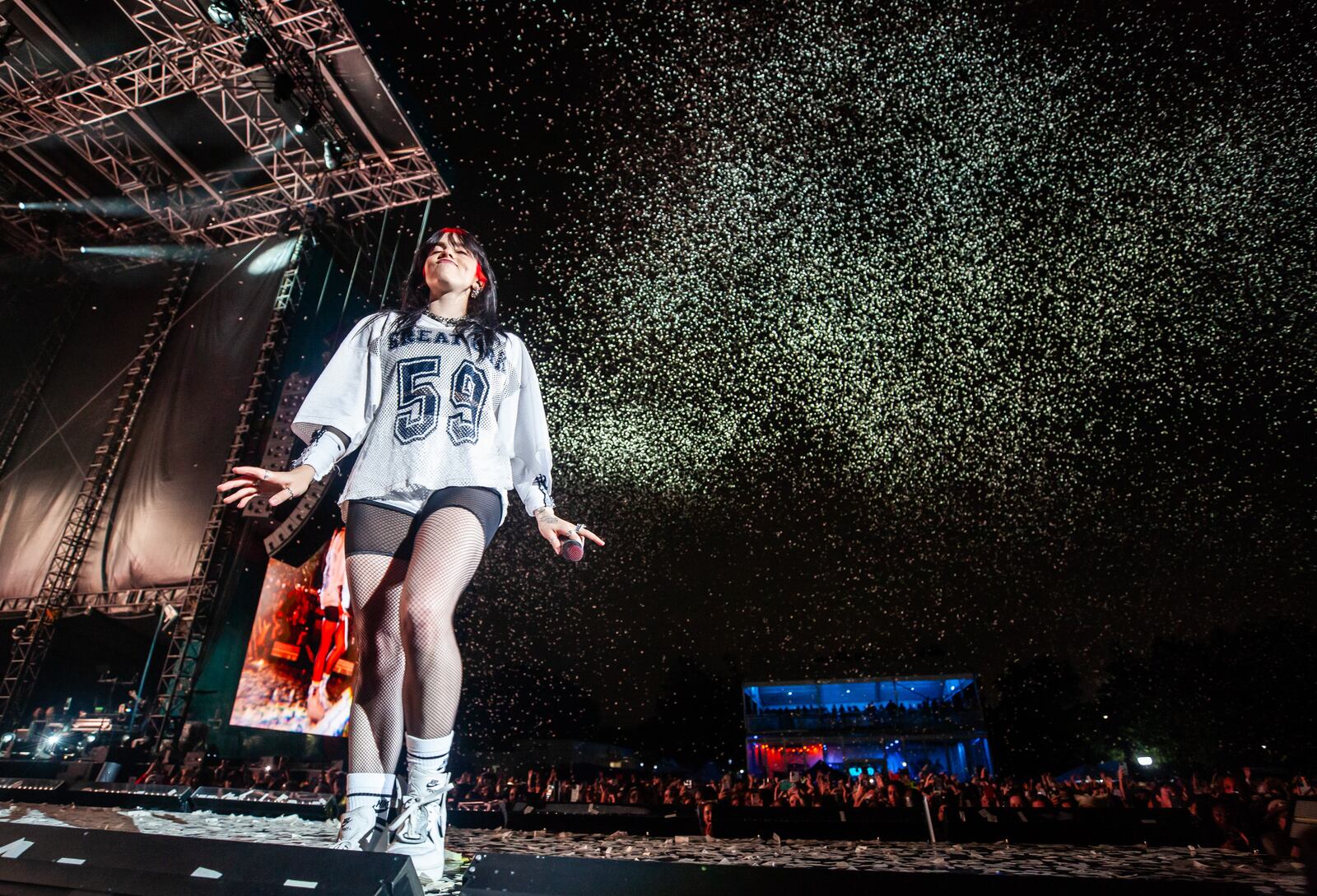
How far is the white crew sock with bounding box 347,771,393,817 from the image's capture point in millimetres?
1800

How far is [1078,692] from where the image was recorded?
36.0m

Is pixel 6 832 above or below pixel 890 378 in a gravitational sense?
below

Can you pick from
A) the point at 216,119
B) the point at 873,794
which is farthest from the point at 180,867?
the point at 216,119

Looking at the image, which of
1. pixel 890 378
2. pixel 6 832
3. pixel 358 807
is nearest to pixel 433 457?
pixel 358 807

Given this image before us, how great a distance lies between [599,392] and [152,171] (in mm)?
10964

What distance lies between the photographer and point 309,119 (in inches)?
428

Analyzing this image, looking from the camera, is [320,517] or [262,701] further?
[320,517]

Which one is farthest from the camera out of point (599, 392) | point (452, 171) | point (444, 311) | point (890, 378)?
point (452, 171)

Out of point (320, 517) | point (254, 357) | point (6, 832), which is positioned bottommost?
point (6, 832)

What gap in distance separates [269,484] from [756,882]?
1.68 m

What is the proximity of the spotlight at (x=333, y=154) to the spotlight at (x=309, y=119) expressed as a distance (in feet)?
1.37

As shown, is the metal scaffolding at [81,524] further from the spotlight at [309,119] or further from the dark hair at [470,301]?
the dark hair at [470,301]

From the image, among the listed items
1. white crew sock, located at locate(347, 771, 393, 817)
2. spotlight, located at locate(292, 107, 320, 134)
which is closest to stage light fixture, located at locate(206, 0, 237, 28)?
spotlight, located at locate(292, 107, 320, 134)

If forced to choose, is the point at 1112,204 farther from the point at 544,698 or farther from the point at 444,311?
the point at 544,698
